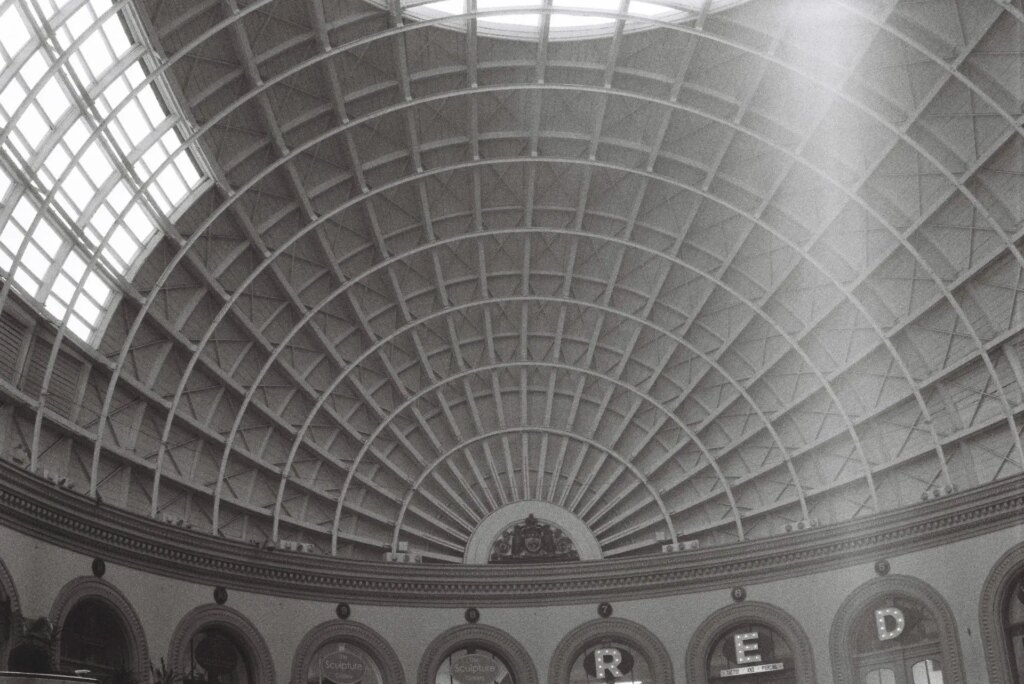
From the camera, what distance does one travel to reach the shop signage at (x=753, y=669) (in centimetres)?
4716

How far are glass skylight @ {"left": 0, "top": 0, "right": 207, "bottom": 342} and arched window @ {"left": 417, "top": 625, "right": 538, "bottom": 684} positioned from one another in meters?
21.4

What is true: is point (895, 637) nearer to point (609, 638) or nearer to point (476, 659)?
point (609, 638)

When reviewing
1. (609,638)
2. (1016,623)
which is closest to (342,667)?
(609,638)

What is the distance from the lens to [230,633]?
4456 cm

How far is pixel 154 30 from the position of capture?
3591cm

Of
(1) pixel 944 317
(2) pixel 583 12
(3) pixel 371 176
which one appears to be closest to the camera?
(2) pixel 583 12

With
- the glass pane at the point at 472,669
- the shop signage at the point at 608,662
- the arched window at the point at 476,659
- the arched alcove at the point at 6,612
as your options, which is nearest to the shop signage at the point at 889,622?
the shop signage at the point at 608,662

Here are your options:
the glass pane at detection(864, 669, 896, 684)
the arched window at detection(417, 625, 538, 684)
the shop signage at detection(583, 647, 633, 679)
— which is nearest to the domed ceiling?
the glass pane at detection(864, 669, 896, 684)

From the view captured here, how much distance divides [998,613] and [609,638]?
17502 mm

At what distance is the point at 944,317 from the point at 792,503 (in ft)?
38.8

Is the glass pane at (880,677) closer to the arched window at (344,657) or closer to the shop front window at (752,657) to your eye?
the shop front window at (752,657)

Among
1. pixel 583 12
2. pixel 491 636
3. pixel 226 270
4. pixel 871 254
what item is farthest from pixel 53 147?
pixel 871 254

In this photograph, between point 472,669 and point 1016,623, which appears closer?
point 1016,623

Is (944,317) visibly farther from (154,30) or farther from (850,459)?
(154,30)
